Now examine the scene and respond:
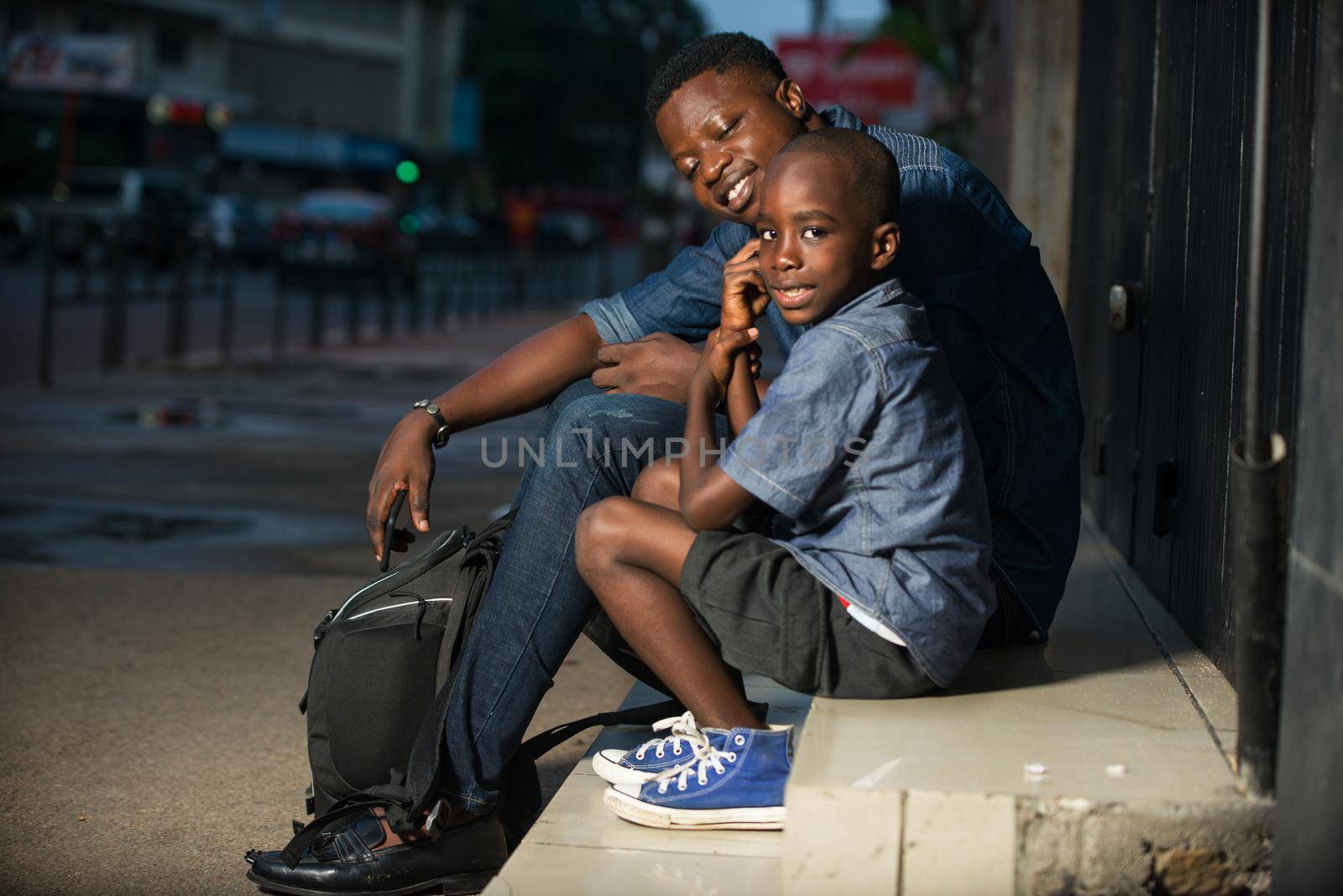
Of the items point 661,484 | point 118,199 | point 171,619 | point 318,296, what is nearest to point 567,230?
point 118,199

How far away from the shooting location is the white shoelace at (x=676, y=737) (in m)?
2.72

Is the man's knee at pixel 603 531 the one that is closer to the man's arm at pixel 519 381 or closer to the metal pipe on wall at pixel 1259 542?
the man's arm at pixel 519 381

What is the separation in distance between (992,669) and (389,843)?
1.11 m

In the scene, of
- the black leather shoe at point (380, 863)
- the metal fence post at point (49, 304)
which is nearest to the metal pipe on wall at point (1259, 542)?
the black leather shoe at point (380, 863)

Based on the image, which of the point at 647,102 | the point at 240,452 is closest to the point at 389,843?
the point at 647,102

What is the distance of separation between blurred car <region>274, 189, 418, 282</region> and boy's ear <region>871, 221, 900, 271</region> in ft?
42.8

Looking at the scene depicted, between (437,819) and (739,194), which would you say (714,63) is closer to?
(739,194)

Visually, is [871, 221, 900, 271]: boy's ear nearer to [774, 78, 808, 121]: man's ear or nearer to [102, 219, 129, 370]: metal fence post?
[774, 78, 808, 121]: man's ear

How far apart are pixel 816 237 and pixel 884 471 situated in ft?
1.29

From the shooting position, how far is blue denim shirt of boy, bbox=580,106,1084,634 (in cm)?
282

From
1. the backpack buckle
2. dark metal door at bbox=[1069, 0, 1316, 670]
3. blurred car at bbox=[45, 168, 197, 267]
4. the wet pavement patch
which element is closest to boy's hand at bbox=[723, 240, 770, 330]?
dark metal door at bbox=[1069, 0, 1316, 670]

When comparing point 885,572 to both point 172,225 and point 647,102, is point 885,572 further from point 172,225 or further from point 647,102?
point 172,225

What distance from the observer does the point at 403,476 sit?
311 centimetres

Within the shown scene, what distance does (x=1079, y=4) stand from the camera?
22.9ft
